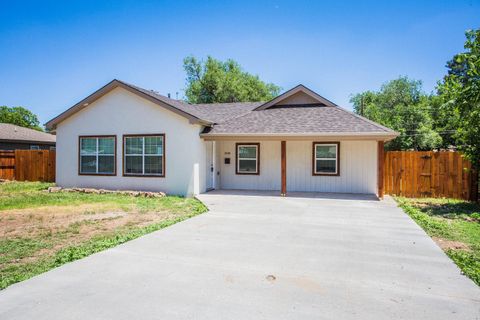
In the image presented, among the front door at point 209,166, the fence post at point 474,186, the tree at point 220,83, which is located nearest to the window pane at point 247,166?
the front door at point 209,166

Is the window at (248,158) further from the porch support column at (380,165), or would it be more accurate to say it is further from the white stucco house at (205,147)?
the porch support column at (380,165)

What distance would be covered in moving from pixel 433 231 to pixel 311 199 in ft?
16.7

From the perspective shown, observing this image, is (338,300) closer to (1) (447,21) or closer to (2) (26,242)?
(2) (26,242)

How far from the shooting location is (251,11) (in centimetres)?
1391

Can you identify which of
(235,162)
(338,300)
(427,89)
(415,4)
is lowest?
(338,300)

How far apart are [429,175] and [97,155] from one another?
15.0m

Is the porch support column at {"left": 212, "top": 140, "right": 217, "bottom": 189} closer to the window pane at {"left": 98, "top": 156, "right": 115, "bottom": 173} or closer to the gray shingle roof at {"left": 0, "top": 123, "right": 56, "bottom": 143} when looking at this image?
the window pane at {"left": 98, "top": 156, "right": 115, "bottom": 173}

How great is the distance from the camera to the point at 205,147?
46.9ft

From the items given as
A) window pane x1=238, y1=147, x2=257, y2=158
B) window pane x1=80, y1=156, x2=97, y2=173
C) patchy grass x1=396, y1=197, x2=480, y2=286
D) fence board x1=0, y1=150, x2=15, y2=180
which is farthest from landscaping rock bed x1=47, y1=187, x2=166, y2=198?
patchy grass x1=396, y1=197, x2=480, y2=286

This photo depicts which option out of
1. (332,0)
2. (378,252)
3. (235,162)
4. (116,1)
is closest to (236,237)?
(378,252)

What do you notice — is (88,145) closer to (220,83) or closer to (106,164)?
(106,164)

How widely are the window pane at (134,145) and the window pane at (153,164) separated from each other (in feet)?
1.94

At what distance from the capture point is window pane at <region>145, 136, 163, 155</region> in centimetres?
1372

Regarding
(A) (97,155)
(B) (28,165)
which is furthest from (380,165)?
(B) (28,165)
